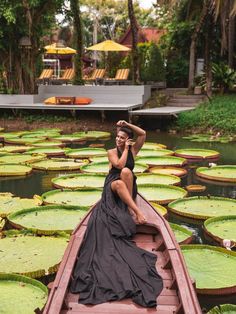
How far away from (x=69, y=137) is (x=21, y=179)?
4.15 m

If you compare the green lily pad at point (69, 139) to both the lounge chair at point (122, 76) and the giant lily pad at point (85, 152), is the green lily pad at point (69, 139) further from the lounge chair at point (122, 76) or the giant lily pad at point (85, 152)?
the lounge chair at point (122, 76)

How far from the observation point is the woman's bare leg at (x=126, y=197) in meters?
4.18

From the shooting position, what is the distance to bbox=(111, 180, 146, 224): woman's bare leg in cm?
418

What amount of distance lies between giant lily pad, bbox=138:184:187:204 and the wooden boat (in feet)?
8.80

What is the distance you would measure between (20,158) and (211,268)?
605cm

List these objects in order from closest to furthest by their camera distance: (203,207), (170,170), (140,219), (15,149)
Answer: (140,219) < (203,207) < (170,170) < (15,149)

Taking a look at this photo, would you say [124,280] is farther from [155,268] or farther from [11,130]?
[11,130]

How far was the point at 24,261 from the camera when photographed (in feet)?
15.0

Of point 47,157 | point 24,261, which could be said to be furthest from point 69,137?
point 24,261

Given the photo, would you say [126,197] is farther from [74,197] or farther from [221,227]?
[74,197]

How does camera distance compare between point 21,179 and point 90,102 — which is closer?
point 21,179

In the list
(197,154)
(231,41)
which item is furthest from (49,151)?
(231,41)

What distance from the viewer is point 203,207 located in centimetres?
641

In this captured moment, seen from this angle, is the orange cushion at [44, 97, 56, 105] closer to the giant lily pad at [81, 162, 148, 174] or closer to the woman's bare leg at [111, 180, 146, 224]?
the giant lily pad at [81, 162, 148, 174]
